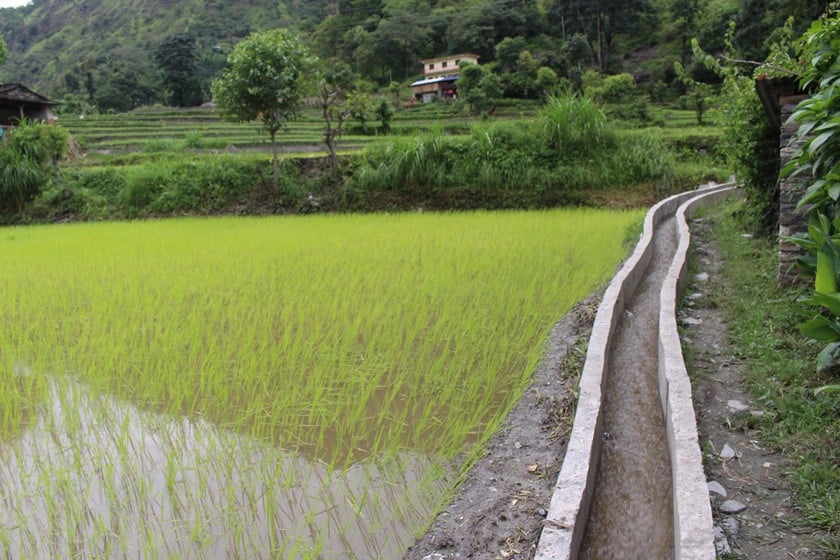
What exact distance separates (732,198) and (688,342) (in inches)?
275

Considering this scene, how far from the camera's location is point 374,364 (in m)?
3.30

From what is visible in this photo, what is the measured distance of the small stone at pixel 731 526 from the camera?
5.97 feet

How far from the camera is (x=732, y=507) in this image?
193 cm

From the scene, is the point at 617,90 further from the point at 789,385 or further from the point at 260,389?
the point at 260,389

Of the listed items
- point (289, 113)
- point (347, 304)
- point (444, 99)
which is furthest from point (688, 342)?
point (444, 99)

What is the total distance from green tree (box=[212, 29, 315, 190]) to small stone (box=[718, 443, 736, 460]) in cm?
977

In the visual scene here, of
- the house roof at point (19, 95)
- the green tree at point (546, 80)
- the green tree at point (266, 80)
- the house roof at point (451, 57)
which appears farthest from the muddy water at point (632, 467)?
the house roof at point (451, 57)

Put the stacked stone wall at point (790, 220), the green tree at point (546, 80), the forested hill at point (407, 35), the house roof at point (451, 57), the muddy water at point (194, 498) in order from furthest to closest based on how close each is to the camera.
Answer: the house roof at point (451, 57), the forested hill at point (407, 35), the green tree at point (546, 80), the stacked stone wall at point (790, 220), the muddy water at point (194, 498)

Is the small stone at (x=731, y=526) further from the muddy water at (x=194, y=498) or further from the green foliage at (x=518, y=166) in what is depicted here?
the green foliage at (x=518, y=166)

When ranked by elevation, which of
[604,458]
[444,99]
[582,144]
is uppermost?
[444,99]

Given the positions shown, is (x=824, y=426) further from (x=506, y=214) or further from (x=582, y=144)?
(x=582, y=144)

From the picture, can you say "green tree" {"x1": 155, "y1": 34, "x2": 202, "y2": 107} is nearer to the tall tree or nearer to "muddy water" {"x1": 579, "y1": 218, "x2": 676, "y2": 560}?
the tall tree

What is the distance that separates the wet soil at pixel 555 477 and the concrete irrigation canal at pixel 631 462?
0.11m

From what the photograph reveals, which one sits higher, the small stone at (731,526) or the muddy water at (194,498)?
the muddy water at (194,498)
